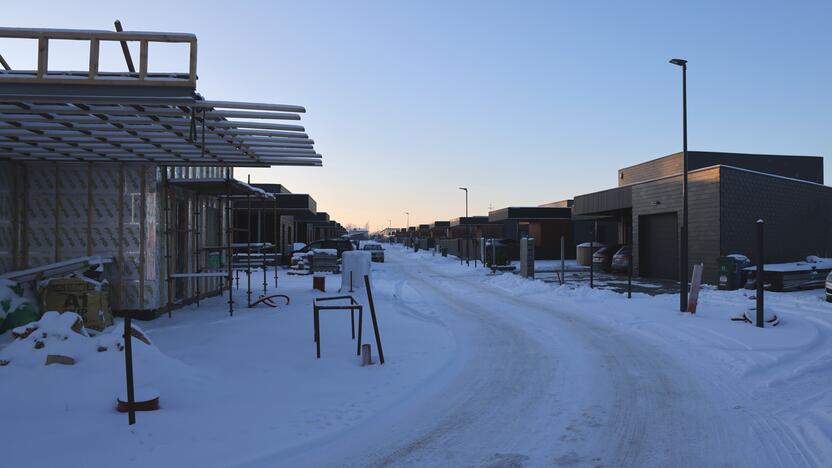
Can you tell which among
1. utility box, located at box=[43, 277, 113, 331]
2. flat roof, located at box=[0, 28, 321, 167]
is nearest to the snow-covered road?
flat roof, located at box=[0, 28, 321, 167]

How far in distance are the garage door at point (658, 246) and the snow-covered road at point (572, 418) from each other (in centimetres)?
1665

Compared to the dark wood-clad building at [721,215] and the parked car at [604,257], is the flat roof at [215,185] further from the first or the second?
the parked car at [604,257]

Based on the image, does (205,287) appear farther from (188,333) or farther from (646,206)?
(646,206)

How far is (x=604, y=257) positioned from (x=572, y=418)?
26.2 m

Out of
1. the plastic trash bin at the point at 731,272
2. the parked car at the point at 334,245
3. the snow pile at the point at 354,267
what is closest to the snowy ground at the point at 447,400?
the snow pile at the point at 354,267

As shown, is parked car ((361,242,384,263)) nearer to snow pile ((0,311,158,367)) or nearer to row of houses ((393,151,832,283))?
row of houses ((393,151,832,283))

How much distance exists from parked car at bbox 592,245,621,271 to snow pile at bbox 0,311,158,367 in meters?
27.3

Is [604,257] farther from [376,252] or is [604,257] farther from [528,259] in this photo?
[376,252]

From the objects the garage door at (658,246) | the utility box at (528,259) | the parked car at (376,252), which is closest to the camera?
the utility box at (528,259)

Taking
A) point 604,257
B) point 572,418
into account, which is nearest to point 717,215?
point 604,257

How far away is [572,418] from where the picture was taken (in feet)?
19.0

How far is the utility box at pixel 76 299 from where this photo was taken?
33.9 feet

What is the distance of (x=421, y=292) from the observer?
19.5 m

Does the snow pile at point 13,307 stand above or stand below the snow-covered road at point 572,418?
above
